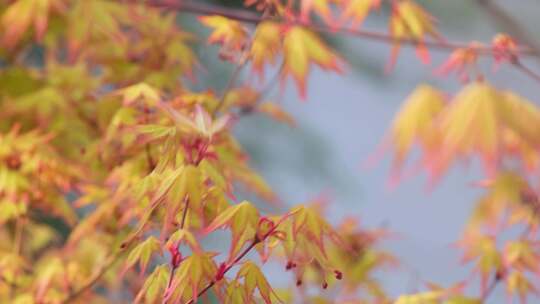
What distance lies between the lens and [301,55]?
1.56 m

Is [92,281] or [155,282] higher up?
[155,282]

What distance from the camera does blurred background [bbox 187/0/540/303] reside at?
361cm

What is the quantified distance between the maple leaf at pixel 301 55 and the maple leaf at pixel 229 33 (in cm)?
7

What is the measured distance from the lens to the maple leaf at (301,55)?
1.54 metres

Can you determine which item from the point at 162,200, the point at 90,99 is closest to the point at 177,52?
the point at 90,99

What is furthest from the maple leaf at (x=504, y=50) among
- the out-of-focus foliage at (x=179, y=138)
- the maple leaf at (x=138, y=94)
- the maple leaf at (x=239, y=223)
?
the maple leaf at (x=239, y=223)

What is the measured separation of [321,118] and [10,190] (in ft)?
7.95

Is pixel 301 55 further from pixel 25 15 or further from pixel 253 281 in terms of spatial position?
pixel 253 281

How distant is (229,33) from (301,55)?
12 centimetres

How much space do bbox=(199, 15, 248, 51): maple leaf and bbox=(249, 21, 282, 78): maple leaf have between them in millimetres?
21

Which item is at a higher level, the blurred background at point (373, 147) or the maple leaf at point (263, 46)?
the maple leaf at point (263, 46)

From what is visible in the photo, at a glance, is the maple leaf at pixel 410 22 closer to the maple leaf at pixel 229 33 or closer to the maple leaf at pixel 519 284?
the maple leaf at pixel 229 33

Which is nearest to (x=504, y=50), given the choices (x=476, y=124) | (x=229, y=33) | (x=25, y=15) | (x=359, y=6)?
(x=476, y=124)

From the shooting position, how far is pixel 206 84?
12.1ft
